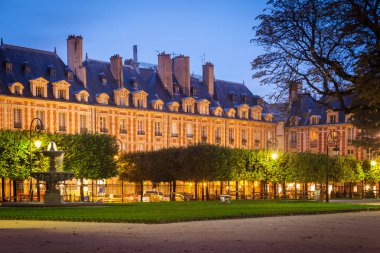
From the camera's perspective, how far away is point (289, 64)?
2669cm

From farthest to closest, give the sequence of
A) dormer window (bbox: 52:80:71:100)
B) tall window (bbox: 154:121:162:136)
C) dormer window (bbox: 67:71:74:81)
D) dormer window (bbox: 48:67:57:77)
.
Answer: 1. tall window (bbox: 154:121:162:136)
2. dormer window (bbox: 67:71:74:81)
3. dormer window (bbox: 48:67:57:77)
4. dormer window (bbox: 52:80:71:100)

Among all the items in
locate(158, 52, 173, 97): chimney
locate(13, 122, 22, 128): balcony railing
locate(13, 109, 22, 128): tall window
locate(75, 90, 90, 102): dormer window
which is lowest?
locate(13, 122, 22, 128): balcony railing

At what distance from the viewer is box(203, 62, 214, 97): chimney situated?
89.1m

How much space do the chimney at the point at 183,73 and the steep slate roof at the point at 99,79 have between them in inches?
27.9

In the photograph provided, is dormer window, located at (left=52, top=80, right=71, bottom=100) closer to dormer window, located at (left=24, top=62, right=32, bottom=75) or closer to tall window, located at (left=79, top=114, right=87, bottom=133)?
dormer window, located at (left=24, top=62, right=32, bottom=75)

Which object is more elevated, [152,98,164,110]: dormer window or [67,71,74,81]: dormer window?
[67,71,74,81]: dormer window

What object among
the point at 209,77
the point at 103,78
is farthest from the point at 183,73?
the point at 103,78

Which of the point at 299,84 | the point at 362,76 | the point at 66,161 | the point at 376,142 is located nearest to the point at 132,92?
the point at 66,161

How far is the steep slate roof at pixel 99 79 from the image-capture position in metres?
69.8

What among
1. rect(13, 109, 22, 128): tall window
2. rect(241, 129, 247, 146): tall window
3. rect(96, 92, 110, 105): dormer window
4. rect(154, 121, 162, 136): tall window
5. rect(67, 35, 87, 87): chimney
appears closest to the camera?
rect(13, 109, 22, 128): tall window

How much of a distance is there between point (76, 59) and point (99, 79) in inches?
164

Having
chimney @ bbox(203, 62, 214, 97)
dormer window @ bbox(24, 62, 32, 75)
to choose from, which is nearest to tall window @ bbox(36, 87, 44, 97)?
dormer window @ bbox(24, 62, 32, 75)

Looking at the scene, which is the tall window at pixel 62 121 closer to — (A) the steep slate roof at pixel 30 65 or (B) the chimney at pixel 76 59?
(A) the steep slate roof at pixel 30 65

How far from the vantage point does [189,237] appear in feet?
59.7
